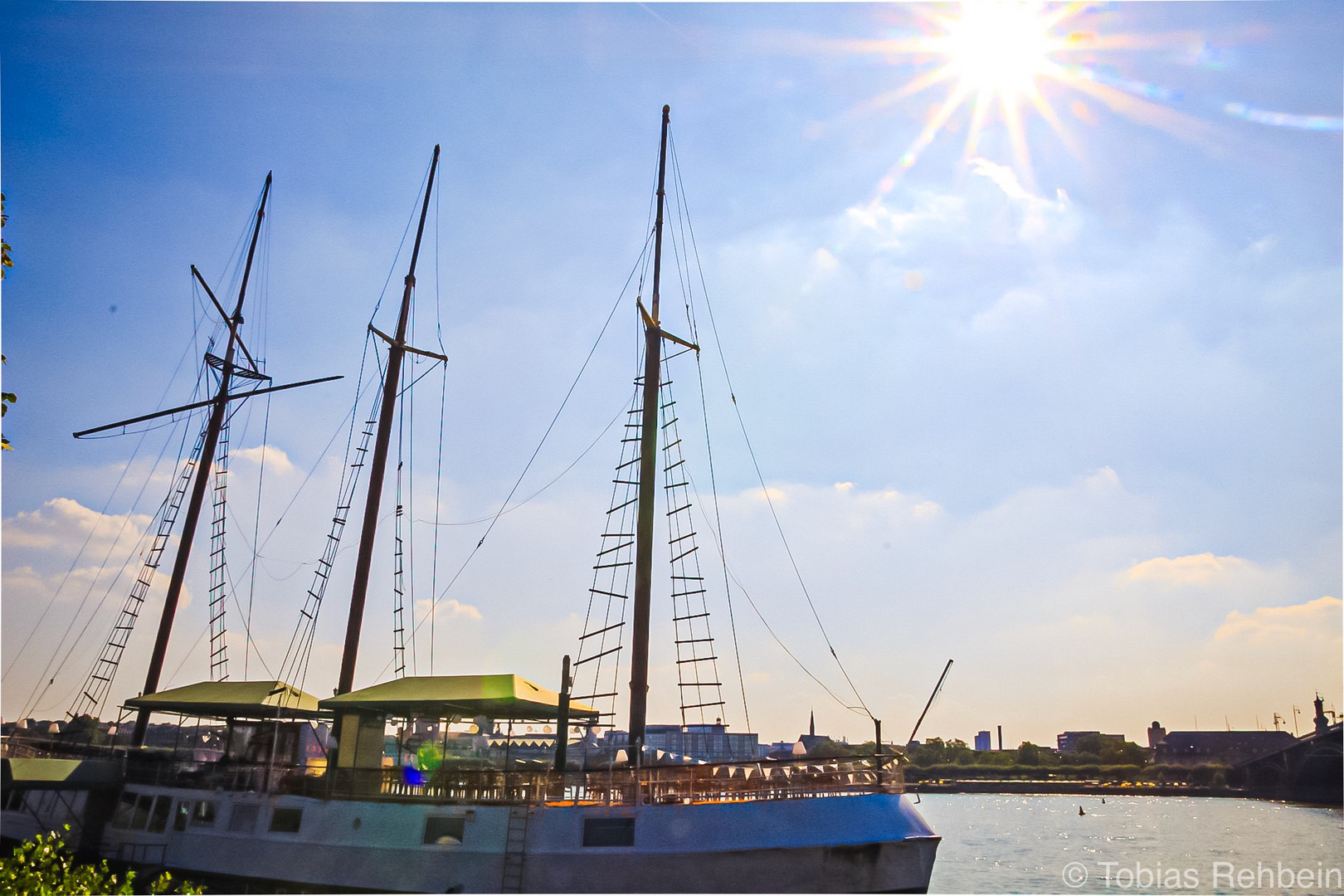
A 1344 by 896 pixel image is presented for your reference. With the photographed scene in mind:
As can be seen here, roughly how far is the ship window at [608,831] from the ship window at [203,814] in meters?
11.6

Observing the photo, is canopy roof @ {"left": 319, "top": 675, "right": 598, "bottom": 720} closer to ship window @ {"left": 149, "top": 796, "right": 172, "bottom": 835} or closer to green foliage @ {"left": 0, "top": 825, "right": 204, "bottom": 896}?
ship window @ {"left": 149, "top": 796, "right": 172, "bottom": 835}

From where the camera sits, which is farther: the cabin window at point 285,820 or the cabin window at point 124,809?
the cabin window at point 124,809

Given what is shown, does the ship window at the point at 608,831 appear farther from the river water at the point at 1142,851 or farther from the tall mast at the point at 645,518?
the river water at the point at 1142,851

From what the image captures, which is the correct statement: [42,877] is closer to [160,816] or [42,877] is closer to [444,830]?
[444,830]

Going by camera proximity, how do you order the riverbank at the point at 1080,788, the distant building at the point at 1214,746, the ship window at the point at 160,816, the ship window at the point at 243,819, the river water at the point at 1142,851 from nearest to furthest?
1. the ship window at the point at 243,819
2. the ship window at the point at 160,816
3. the river water at the point at 1142,851
4. the riverbank at the point at 1080,788
5. the distant building at the point at 1214,746

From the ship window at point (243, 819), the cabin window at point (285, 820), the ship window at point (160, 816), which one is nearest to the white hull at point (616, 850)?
the cabin window at point (285, 820)

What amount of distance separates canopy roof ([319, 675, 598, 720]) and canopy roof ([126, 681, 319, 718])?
2900 mm

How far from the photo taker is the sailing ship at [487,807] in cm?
1884

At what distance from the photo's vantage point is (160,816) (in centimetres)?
2417

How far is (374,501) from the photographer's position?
31.8 meters

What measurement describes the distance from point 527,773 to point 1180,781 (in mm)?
160439

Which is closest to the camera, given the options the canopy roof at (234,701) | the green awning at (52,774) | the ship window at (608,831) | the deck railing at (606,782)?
the ship window at (608,831)

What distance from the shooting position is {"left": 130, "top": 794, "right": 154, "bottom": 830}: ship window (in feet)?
79.8

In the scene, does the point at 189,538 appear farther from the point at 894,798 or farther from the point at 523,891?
the point at 894,798
